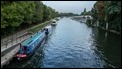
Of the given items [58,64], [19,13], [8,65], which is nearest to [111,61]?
[58,64]

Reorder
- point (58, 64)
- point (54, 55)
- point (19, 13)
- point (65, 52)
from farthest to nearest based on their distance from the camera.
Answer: point (19, 13) < point (65, 52) < point (54, 55) < point (58, 64)

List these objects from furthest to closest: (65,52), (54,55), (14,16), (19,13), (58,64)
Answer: (19,13) < (14,16) < (65,52) < (54,55) < (58,64)

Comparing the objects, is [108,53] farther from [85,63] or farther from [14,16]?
[14,16]

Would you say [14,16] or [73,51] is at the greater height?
[14,16]

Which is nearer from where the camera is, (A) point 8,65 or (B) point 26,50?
(A) point 8,65

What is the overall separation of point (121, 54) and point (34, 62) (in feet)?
54.6

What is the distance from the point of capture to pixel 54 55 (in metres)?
42.2

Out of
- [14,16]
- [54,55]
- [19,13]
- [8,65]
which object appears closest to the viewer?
[8,65]

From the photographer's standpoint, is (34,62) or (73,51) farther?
(73,51)

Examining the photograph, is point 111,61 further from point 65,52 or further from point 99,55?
point 65,52

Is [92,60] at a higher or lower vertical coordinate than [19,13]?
lower

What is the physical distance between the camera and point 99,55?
1678 inches

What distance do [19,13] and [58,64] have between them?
2685 centimetres

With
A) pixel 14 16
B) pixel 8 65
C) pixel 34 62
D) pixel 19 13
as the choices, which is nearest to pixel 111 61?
pixel 34 62
